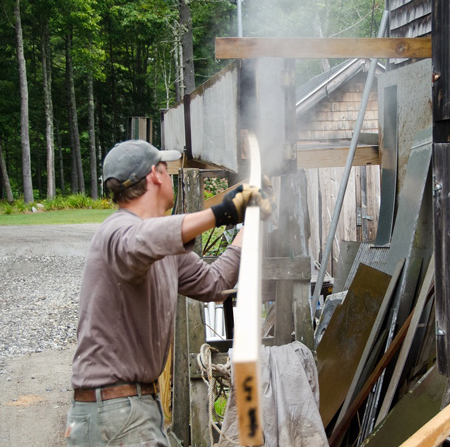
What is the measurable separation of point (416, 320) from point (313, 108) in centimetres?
879

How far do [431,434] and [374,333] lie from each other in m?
2.08

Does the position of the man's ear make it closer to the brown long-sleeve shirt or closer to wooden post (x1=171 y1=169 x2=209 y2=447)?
the brown long-sleeve shirt

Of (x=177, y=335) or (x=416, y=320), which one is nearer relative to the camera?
(x=416, y=320)

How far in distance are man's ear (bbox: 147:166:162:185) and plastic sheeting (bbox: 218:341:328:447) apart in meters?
1.19

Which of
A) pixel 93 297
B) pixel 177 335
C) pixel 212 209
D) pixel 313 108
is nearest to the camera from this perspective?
pixel 212 209

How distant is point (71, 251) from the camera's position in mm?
15617

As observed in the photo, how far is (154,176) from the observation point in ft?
8.84

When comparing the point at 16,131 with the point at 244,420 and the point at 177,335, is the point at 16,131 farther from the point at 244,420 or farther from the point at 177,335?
the point at 244,420

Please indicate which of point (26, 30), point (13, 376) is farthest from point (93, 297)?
point (26, 30)

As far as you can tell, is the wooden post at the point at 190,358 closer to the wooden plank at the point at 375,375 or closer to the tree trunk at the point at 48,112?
the wooden plank at the point at 375,375

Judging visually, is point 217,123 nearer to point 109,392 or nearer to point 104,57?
point 109,392

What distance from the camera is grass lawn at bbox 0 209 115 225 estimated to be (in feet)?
69.2

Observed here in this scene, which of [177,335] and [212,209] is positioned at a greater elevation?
[212,209]

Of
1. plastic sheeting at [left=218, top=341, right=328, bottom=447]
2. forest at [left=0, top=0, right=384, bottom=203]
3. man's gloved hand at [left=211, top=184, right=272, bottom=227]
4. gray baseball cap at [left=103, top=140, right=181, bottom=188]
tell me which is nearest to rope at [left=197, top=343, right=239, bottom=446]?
plastic sheeting at [left=218, top=341, right=328, bottom=447]
